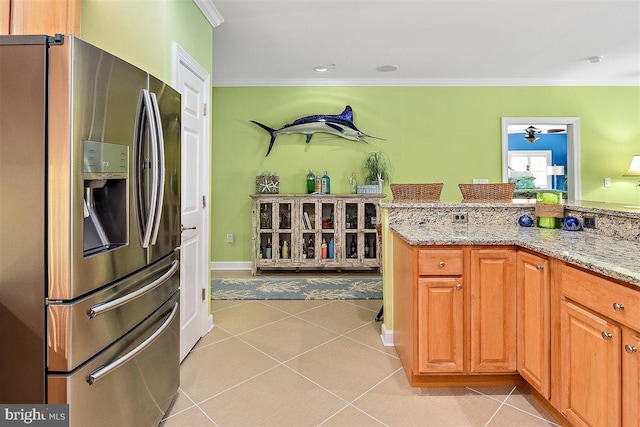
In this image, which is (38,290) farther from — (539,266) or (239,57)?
(239,57)

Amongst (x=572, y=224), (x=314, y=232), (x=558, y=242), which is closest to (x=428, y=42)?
(x=572, y=224)

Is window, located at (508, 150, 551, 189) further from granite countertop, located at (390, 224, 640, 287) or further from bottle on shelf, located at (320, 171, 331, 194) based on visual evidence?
granite countertop, located at (390, 224, 640, 287)

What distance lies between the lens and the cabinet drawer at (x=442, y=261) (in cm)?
205

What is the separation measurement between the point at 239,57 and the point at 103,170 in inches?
130

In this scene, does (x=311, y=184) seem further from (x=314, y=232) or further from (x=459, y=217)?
(x=459, y=217)

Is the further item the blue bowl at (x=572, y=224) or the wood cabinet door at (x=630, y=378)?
the blue bowl at (x=572, y=224)

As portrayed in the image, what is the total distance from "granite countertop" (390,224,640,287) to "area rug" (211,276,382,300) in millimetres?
1640

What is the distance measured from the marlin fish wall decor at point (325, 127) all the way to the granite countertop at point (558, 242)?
2684 millimetres

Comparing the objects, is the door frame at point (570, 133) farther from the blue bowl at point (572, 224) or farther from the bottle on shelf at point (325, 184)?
the blue bowl at point (572, 224)

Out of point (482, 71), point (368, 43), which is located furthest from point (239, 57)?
point (482, 71)

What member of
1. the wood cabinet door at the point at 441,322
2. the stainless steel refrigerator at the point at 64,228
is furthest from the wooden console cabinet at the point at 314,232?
the stainless steel refrigerator at the point at 64,228

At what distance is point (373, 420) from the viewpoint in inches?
75.0

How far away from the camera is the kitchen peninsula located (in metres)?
1.37

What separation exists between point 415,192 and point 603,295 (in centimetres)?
175
